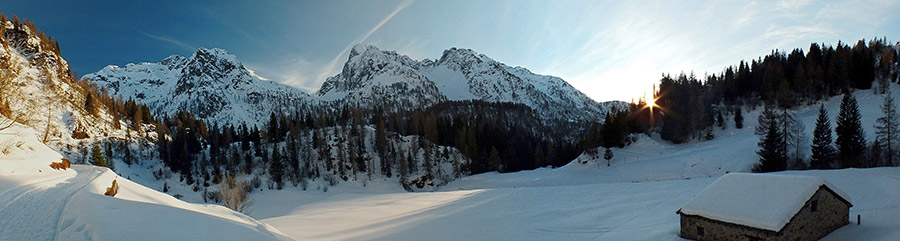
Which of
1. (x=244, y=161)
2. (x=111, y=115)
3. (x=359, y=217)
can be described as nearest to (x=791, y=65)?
(x=359, y=217)

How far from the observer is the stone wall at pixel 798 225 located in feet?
50.0

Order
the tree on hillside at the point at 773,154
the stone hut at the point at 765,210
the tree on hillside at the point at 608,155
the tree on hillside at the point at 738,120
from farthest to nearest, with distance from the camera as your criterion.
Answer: the tree on hillside at the point at 738,120
the tree on hillside at the point at 608,155
the tree on hillside at the point at 773,154
the stone hut at the point at 765,210

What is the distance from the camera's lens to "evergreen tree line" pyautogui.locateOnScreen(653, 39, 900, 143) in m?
63.0

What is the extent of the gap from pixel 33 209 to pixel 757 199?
1115 inches

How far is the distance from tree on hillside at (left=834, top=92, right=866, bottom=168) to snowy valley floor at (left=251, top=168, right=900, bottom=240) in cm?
1273

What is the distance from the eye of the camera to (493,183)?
208 ft

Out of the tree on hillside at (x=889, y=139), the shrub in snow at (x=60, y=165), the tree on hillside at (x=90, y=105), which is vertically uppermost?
the tree on hillside at (x=90, y=105)

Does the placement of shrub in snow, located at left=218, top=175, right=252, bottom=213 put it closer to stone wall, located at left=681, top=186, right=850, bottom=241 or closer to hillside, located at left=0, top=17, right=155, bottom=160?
stone wall, located at left=681, top=186, right=850, bottom=241

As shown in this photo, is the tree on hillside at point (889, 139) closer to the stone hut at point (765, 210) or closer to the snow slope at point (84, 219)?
the stone hut at point (765, 210)

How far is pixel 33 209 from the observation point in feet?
33.5

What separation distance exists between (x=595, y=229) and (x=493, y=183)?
137 feet

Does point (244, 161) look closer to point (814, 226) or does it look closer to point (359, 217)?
point (359, 217)

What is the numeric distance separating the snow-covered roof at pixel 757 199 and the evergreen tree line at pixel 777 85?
56.6 metres

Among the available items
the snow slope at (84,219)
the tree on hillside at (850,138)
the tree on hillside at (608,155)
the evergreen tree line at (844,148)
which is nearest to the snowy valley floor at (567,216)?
the snow slope at (84,219)
